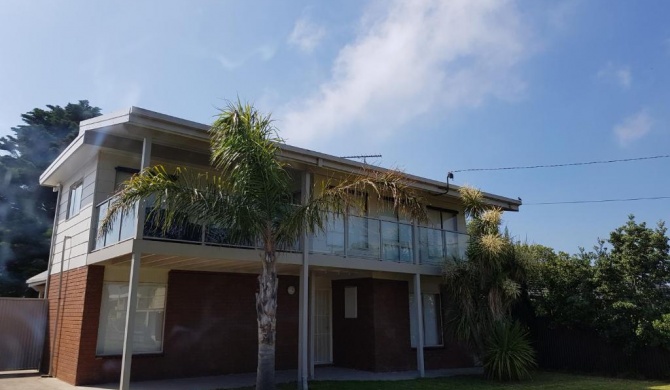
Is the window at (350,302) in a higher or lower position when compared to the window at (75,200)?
lower

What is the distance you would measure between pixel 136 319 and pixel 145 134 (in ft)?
14.7

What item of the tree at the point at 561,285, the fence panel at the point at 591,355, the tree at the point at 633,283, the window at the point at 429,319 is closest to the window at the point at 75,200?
the window at the point at 429,319

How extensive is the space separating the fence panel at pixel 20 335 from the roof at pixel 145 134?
3853 mm

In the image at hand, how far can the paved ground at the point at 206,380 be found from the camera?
10.6 metres

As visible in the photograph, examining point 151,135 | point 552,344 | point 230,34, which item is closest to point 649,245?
point 552,344

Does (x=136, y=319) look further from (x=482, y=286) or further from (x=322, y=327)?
(x=482, y=286)

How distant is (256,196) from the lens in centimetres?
916

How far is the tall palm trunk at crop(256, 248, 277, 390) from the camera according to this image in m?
8.85

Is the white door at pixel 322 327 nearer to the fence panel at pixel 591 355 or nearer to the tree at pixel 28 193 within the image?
the fence panel at pixel 591 355

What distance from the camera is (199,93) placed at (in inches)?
443

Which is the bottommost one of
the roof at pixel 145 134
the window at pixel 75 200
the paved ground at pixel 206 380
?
the paved ground at pixel 206 380

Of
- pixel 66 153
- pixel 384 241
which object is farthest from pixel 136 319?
pixel 384 241

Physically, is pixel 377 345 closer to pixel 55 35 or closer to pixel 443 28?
pixel 443 28

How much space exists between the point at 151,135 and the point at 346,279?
7.41 m
